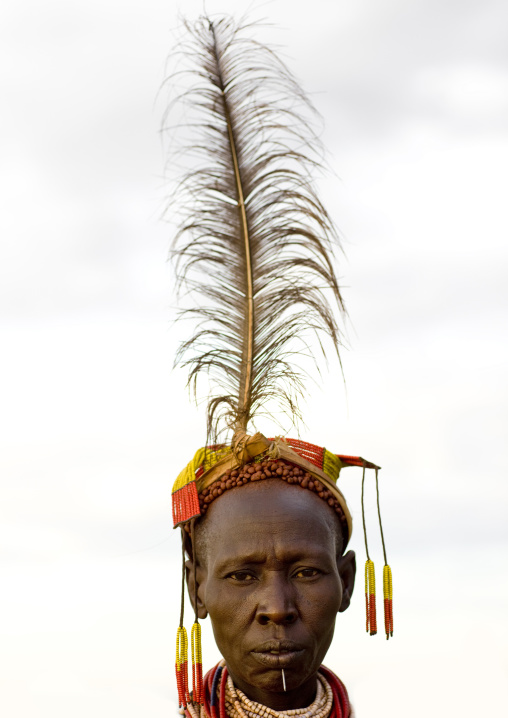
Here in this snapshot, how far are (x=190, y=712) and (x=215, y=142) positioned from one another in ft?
10.7

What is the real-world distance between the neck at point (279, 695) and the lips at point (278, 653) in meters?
0.17

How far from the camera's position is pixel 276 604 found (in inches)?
229

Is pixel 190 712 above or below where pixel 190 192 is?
below

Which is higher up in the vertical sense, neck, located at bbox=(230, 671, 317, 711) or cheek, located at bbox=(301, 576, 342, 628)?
cheek, located at bbox=(301, 576, 342, 628)

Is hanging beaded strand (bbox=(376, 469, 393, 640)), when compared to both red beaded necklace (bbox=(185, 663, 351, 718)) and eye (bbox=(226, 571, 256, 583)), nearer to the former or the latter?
red beaded necklace (bbox=(185, 663, 351, 718))

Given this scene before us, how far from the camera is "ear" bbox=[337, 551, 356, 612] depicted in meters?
6.43

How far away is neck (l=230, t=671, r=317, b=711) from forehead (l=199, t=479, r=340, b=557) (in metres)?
0.73

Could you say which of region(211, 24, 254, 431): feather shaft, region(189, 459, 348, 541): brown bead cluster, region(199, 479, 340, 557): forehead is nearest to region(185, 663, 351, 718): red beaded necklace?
region(199, 479, 340, 557): forehead

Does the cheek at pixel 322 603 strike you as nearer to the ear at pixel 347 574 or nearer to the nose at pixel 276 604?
the nose at pixel 276 604

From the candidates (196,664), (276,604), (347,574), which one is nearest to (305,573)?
(276,604)

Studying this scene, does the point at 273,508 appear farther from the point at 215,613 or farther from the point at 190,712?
the point at 190,712

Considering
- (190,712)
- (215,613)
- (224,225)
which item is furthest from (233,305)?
(190,712)

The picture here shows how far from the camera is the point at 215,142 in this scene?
6.65 meters

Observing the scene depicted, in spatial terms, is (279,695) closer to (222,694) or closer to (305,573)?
(222,694)
